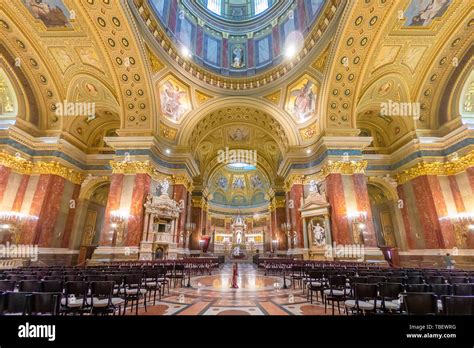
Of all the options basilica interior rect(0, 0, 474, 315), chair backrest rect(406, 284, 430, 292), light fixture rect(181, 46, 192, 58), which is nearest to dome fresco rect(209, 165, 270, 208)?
basilica interior rect(0, 0, 474, 315)

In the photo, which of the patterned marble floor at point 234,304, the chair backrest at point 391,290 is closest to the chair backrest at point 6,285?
the patterned marble floor at point 234,304

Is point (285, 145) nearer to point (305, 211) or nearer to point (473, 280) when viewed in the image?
point (305, 211)

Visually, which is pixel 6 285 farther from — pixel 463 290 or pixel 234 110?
pixel 234 110

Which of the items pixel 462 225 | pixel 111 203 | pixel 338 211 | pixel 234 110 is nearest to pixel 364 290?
pixel 338 211

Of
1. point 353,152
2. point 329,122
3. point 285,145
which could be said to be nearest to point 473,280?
point 353,152

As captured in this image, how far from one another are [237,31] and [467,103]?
1805 centimetres

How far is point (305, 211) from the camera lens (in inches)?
599

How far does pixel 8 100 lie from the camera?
42.8ft

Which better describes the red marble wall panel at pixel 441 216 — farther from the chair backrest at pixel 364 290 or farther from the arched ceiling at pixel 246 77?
the chair backrest at pixel 364 290

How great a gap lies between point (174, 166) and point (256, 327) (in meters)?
16.0

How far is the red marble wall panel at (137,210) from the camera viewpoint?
1268cm

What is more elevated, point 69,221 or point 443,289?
point 69,221

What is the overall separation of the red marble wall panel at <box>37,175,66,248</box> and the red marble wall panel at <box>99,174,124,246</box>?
3295 mm

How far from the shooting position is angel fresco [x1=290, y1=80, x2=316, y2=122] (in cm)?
1570
